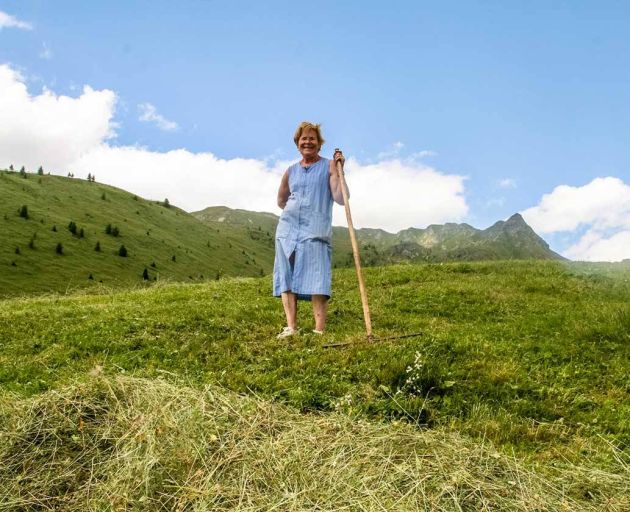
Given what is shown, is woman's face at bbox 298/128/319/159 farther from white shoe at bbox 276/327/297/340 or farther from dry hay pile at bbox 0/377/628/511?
dry hay pile at bbox 0/377/628/511

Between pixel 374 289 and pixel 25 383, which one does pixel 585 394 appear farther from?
pixel 374 289

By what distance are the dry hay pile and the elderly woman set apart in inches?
196

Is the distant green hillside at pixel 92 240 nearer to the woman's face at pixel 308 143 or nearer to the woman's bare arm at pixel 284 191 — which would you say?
the woman's bare arm at pixel 284 191

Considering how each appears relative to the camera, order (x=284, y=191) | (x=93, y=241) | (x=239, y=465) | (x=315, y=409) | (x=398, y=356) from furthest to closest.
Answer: (x=93, y=241)
(x=284, y=191)
(x=398, y=356)
(x=315, y=409)
(x=239, y=465)

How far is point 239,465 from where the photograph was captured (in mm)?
4016

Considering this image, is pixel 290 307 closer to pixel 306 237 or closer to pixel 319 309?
pixel 319 309

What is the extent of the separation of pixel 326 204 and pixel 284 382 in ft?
13.4

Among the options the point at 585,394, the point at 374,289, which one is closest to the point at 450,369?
the point at 585,394

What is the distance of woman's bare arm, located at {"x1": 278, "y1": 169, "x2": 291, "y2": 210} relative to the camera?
10.7 m

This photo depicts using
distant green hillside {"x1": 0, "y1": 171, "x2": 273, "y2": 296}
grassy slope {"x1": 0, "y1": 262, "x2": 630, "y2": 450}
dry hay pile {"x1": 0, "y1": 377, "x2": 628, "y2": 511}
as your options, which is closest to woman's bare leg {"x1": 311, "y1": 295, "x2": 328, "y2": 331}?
grassy slope {"x1": 0, "y1": 262, "x2": 630, "y2": 450}

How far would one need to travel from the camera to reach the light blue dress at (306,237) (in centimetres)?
1009

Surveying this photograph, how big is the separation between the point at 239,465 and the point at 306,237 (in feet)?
21.1

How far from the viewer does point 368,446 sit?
434 centimetres

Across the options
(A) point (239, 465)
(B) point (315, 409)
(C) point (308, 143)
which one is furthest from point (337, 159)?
(A) point (239, 465)
